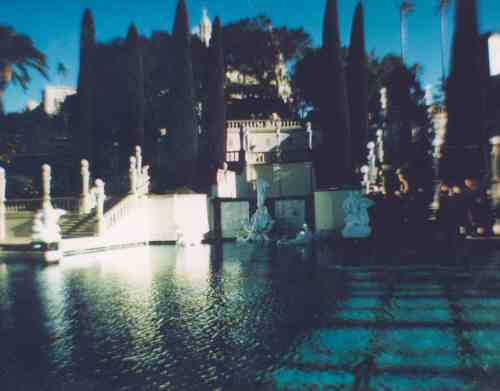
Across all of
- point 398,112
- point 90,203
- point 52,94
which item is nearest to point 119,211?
point 90,203

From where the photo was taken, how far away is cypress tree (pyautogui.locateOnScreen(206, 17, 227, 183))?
31328 millimetres

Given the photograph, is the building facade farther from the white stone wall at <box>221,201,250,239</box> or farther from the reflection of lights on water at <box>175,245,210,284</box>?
the reflection of lights on water at <box>175,245,210,284</box>

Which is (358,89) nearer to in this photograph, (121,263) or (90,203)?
(90,203)

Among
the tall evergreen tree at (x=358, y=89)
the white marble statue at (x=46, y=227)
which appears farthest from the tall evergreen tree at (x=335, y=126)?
the white marble statue at (x=46, y=227)

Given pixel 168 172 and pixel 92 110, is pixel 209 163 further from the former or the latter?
pixel 92 110

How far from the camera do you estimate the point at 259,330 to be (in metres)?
5.89

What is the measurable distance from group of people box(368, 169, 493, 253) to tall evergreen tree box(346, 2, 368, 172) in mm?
13134

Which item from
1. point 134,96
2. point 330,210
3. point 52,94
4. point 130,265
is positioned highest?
point 52,94

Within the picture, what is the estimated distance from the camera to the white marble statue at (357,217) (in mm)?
16817

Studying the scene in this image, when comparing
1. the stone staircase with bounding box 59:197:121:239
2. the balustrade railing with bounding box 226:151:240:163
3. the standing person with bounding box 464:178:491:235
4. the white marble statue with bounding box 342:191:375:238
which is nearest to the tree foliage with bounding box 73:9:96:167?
the stone staircase with bounding box 59:197:121:239

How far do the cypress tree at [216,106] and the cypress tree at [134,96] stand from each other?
4768 millimetres

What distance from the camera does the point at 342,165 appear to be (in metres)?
29.4

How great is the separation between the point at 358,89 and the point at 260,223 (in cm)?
1653

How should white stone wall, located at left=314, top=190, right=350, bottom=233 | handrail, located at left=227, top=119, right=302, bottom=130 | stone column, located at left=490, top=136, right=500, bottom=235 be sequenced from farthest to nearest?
handrail, located at left=227, top=119, right=302, bottom=130, white stone wall, located at left=314, top=190, right=350, bottom=233, stone column, located at left=490, top=136, right=500, bottom=235
